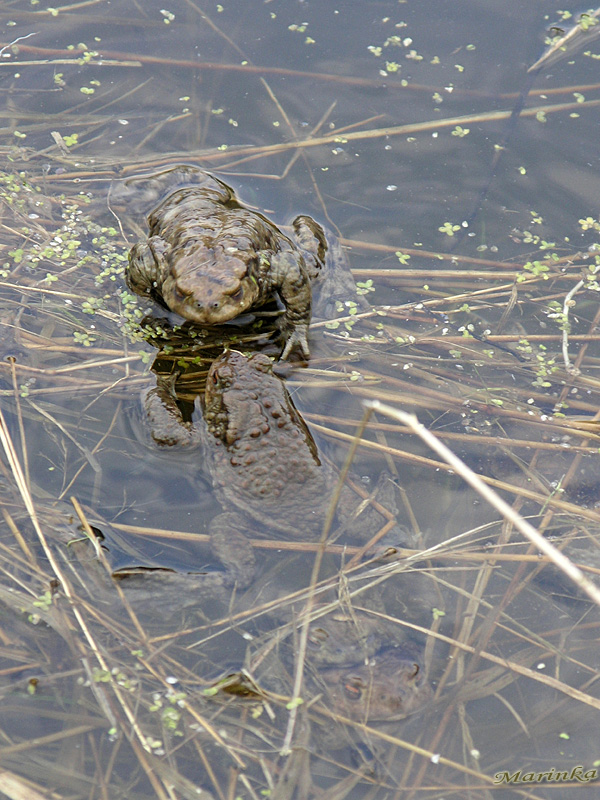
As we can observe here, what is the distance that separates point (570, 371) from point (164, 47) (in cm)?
464

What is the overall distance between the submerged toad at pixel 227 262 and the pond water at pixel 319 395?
0.65 feet

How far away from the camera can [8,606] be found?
3217mm

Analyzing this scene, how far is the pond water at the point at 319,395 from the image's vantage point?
9.77 ft

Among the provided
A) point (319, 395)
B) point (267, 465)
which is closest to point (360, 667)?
point (267, 465)

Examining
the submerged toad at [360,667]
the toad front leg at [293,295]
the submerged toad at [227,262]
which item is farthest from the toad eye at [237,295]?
the submerged toad at [360,667]

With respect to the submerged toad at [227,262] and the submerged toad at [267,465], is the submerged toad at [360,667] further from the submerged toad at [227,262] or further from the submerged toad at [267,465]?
the submerged toad at [227,262]

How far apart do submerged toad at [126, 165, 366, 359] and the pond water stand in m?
0.20

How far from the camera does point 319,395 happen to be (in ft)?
14.1

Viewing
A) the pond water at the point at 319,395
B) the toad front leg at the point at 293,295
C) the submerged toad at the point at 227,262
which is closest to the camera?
the pond water at the point at 319,395

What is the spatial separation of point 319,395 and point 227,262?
1068 millimetres

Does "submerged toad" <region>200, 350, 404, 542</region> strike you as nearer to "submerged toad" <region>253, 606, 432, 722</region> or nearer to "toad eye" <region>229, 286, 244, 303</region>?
"submerged toad" <region>253, 606, 432, 722</region>

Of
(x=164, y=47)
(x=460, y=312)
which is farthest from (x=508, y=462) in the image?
(x=164, y=47)

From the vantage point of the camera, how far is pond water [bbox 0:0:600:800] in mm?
2977

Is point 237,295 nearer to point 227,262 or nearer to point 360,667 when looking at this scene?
point 227,262
